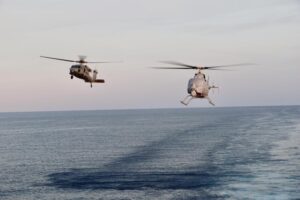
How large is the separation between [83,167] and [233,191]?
177 ft

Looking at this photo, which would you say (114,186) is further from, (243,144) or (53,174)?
(243,144)

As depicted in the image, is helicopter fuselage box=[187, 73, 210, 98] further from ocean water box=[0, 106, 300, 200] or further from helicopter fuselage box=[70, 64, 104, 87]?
ocean water box=[0, 106, 300, 200]

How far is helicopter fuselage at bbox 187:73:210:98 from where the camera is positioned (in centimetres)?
5941

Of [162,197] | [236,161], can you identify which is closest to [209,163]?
[236,161]

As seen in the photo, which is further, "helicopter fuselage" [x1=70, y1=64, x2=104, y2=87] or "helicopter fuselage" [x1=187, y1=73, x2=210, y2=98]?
"helicopter fuselage" [x1=187, y1=73, x2=210, y2=98]

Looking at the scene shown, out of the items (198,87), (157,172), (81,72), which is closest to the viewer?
(81,72)

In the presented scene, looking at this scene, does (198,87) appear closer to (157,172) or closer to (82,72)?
(82,72)

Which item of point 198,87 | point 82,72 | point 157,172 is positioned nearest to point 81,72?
point 82,72

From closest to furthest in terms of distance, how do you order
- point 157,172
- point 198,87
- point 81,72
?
point 81,72
point 198,87
point 157,172

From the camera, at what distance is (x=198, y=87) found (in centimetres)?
6016

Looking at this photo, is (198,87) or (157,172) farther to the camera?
(157,172)

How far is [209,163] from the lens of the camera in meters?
149

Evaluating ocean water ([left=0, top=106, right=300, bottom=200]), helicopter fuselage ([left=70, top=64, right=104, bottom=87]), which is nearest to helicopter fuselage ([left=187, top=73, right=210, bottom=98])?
helicopter fuselage ([left=70, top=64, right=104, bottom=87])

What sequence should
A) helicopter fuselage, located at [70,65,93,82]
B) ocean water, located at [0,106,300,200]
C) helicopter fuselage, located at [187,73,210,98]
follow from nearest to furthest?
1. helicopter fuselage, located at [70,65,93,82]
2. helicopter fuselage, located at [187,73,210,98]
3. ocean water, located at [0,106,300,200]
